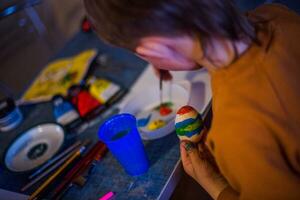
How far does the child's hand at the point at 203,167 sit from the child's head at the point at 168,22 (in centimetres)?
24

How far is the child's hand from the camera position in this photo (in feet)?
2.33

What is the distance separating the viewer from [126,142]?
2.41ft

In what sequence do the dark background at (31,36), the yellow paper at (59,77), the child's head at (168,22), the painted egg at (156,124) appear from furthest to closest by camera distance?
1. the dark background at (31,36)
2. the yellow paper at (59,77)
3. the painted egg at (156,124)
4. the child's head at (168,22)

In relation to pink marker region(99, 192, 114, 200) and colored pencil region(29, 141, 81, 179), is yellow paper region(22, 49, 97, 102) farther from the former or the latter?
pink marker region(99, 192, 114, 200)

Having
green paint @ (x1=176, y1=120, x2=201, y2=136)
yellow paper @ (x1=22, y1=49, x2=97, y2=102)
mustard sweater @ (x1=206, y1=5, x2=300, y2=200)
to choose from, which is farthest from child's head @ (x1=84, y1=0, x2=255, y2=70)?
yellow paper @ (x1=22, y1=49, x2=97, y2=102)

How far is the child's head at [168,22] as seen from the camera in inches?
22.6

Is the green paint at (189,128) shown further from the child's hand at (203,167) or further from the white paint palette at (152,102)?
the white paint palette at (152,102)

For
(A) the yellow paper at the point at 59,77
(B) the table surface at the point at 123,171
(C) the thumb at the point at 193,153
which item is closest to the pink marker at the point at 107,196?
(B) the table surface at the point at 123,171

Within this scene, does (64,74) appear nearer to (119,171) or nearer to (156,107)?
(156,107)

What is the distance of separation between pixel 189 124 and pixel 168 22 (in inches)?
10.3

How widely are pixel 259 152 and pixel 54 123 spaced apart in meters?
0.74

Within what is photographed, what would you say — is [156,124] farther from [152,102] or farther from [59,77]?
[59,77]

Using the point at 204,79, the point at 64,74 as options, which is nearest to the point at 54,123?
the point at 64,74

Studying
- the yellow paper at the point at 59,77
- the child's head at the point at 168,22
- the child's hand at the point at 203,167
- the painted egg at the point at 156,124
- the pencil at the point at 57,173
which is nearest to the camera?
the child's head at the point at 168,22
